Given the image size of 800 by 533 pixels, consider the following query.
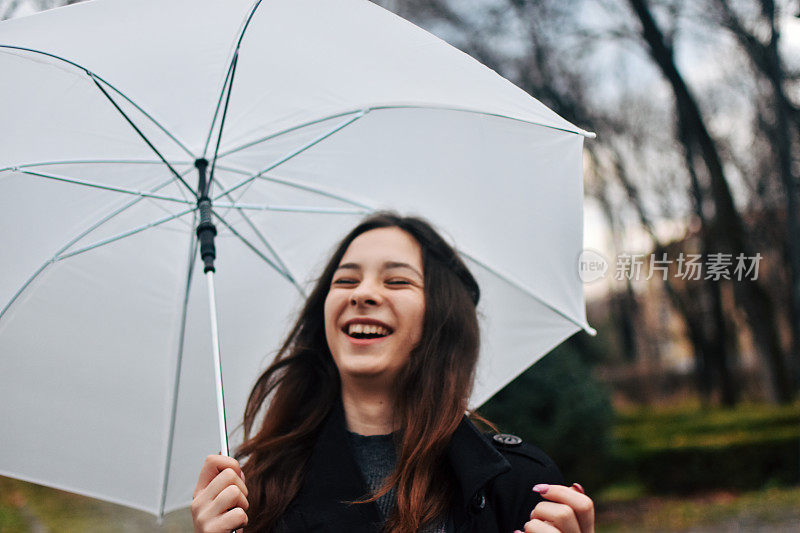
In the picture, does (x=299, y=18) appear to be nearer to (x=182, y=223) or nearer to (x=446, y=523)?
(x=182, y=223)

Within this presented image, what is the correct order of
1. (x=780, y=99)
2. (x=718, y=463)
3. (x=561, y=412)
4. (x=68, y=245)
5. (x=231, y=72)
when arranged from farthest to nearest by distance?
(x=718, y=463) < (x=780, y=99) < (x=561, y=412) < (x=68, y=245) < (x=231, y=72)

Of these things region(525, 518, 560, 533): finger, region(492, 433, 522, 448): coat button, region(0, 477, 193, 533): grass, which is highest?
region(492, 433, 522, 448): coat button

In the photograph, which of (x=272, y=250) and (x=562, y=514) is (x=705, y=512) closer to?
(x=272, y=250)

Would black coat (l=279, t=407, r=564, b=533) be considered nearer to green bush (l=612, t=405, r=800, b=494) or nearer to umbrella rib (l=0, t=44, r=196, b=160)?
umbrella rib (l=0, t=44, r=196, b=160)

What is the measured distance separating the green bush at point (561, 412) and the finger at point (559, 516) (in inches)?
264

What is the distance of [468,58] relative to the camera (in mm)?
2307

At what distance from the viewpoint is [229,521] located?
183cm

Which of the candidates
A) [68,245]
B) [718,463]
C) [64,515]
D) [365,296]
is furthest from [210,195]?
[718,463]

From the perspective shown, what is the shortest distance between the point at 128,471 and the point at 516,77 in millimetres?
11425

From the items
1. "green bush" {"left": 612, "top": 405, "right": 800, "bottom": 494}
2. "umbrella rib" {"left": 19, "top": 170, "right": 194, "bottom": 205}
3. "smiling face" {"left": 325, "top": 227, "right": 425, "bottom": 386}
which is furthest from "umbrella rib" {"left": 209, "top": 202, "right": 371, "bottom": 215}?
"green bush" {"left": 612, "top": 405, "right": 800, "bottom": 494}

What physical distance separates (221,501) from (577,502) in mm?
891

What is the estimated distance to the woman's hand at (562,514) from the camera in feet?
6.07

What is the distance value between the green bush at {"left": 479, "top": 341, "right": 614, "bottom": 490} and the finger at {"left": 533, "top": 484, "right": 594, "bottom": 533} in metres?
6.67

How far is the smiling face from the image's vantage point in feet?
7.29
